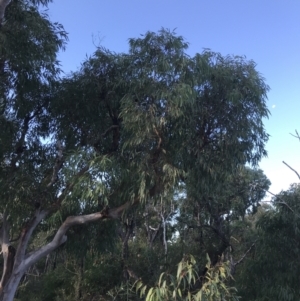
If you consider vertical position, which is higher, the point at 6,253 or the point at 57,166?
the point at 57,166

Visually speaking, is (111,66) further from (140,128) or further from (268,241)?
(268,241)

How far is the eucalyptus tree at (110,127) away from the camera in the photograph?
7.19 m

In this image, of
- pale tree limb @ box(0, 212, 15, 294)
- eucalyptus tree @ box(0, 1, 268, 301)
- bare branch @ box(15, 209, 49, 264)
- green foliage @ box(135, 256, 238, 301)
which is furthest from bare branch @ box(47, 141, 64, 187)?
green foliage @ box(135, 256, 238, 301)

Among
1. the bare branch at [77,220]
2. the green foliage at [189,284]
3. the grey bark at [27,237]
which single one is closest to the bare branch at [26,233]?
the grey bark at [27,237]

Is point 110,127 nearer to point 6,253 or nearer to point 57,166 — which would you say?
point 57,166

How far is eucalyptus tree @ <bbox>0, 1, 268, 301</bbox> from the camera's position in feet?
23.6

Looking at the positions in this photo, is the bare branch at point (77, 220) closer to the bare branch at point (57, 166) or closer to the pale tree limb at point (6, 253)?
the pale tree limb at point (6, 253)

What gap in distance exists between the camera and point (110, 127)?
8211 millimetres

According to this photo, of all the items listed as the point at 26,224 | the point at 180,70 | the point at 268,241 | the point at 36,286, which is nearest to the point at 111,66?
the point at 180,70

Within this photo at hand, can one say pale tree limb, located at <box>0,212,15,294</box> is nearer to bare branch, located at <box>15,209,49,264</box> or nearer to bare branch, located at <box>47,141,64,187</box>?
bare branch, located at <box>15,209,49,264</box>

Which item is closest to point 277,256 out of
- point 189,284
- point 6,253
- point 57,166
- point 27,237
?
point 57,166

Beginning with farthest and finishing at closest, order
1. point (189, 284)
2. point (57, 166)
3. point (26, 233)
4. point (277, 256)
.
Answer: point (277, 256)
point (26, 233)
point (57, 166)
point (189, 284)

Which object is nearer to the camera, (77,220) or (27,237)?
(77,220)

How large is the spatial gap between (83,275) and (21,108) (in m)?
6.44
